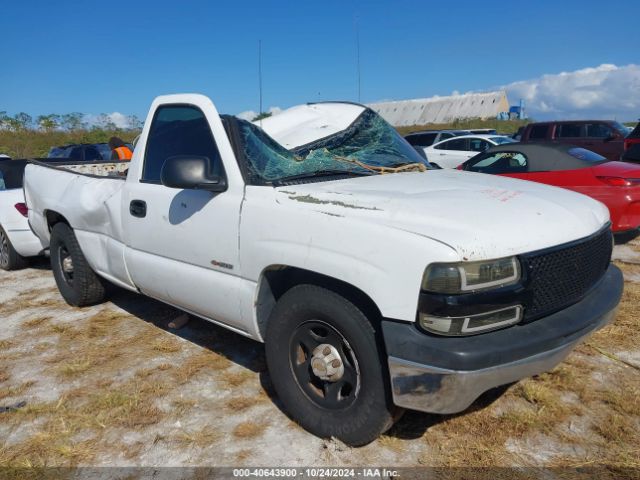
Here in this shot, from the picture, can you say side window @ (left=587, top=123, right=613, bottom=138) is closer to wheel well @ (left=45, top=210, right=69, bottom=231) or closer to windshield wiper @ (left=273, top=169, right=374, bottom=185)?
windshield wiper @ (left=273, top=169, right=374, bottom=185)

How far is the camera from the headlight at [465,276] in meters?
2.19

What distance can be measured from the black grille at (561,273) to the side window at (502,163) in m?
4.66

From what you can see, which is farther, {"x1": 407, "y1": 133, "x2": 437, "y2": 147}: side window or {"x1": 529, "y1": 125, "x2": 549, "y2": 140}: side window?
{"x1": 407, "y1": 133, "x2": 437, "y2": 147}: side window

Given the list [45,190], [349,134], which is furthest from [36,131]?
[349,134]

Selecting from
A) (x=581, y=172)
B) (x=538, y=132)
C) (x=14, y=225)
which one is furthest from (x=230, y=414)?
(x=538, y=132)

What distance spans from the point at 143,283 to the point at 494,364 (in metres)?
2.69

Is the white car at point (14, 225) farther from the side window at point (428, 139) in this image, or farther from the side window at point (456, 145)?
the side window at point (428, 139)

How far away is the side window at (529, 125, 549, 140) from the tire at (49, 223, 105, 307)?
13.5 m

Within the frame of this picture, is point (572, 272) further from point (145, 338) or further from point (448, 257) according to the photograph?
point (145, 338)

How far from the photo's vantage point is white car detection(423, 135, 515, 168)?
14.0 meters

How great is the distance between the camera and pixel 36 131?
34.8 m

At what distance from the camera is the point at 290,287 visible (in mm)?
2967

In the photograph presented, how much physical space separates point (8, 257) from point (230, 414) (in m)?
5.05

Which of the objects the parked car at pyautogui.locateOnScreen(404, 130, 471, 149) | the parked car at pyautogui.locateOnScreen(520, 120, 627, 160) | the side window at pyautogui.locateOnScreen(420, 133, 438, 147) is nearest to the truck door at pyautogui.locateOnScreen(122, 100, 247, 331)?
the parked car at pyautogui.locateOnScreen(520, 120, 627, 160)
